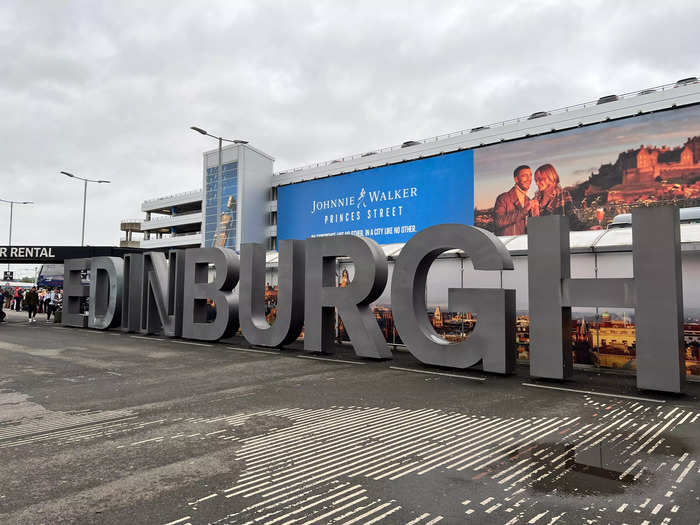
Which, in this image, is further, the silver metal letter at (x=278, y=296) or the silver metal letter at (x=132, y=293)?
the silver metal letter at (x=132, y=293)

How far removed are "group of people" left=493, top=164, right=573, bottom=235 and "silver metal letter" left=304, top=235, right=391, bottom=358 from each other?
26.9 metres

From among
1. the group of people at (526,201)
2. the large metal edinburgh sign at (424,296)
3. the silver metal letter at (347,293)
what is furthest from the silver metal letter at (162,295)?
the group of people at (526,201)

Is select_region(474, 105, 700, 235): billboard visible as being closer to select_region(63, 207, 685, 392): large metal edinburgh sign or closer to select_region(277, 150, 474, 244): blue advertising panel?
select_region(277, 150, 474, 244): blue advertising panel

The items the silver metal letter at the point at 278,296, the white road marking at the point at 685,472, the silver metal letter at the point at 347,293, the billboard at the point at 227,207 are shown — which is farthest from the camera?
the billboard at the point at 227,207

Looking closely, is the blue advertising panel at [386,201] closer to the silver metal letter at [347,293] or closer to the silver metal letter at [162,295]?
the silver metal letter at [162,295]

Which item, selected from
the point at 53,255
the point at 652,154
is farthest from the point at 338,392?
the point at 652,154

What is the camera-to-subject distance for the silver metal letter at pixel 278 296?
14.6m

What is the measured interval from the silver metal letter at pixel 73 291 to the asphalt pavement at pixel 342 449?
14.0 metres

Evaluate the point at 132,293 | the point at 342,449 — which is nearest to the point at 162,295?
the point at 132,293

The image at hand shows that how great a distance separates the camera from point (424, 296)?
40.7 ft

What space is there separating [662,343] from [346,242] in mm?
7668

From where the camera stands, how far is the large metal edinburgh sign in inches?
349

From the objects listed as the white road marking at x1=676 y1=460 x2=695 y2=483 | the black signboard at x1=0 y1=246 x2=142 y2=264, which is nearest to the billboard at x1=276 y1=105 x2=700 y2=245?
the black signboard at x1=0 y1=246 x2=142 y2=264

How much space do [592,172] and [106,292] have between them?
32.6 meters
